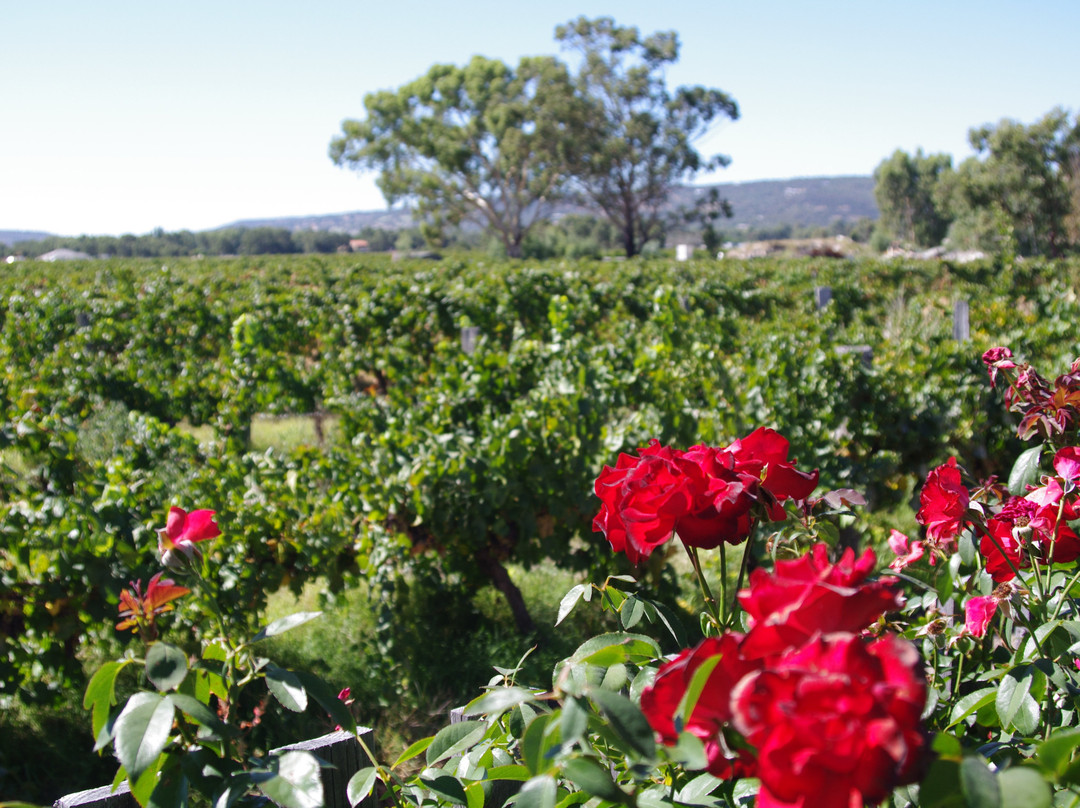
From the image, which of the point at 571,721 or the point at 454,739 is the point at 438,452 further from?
the point at 571,721

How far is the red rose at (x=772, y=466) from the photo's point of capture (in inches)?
32.2

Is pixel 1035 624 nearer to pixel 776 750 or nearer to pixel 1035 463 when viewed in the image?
pixel 1035 463

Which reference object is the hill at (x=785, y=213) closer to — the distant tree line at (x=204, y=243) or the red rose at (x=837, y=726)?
the distant tree line at (x=204, y=243)

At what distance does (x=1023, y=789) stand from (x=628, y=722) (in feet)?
0.79

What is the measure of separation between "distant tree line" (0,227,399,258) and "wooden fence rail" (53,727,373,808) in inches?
2934

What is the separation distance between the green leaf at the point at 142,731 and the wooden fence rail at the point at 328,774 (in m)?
0.56

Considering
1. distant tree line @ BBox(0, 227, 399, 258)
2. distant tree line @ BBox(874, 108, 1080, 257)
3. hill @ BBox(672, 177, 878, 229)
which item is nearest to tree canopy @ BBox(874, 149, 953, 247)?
distant tree line @ BBox(874, 108, 1080, 257)

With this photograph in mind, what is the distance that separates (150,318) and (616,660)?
8915 mm

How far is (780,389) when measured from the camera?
11.3 feet

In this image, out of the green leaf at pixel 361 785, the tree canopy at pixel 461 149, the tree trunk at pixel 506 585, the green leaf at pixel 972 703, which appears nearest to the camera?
the green leaf at pixel 361 785

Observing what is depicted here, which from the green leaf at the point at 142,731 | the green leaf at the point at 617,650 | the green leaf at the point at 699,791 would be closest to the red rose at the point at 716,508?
the green leaf at the point at 617,650

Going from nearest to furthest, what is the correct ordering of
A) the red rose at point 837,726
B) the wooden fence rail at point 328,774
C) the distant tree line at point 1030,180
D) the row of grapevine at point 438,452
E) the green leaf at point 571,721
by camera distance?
the red rose at point 837,726 → the green leaf at point 571,721 → the wooden fence rail at point 328,774 → the row of grapevine at point 438,452 → the distant tree line at point 1030,180

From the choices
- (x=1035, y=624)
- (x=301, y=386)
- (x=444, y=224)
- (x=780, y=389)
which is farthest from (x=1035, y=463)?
(x=444, y=224)

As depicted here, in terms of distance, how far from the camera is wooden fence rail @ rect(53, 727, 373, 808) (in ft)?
3.93
